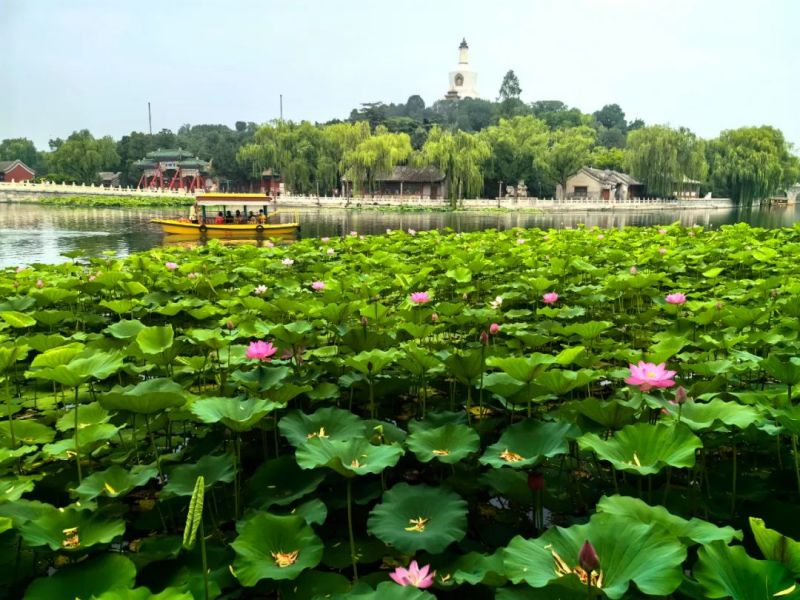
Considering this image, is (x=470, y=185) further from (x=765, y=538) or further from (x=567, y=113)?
(x=567, y=113)

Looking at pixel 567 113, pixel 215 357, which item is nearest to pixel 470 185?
pixel 215 357

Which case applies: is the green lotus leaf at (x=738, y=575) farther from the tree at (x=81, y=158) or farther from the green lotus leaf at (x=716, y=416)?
the tree at (x=81, y=158)

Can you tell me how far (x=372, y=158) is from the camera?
101 feet

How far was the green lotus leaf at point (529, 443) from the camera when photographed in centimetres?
143

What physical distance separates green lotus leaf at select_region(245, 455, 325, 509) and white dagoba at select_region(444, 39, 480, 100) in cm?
8816

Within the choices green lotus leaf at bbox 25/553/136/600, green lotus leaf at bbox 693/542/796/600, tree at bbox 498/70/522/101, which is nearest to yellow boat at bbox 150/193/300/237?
green lotus leaf at bbox 25/553/136/600

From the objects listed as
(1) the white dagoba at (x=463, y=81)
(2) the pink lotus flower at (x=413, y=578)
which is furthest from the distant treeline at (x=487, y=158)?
(1) the white dagoba at (x=463, y=81)

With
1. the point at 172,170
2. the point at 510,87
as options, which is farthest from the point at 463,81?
the point at 172,170

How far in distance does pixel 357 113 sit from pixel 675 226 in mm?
57170

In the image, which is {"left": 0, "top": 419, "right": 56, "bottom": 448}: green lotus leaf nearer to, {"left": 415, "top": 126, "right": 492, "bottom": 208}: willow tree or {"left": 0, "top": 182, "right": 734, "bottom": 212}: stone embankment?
{"left": 0, "top": 182, "right": 734, "bottom": 212}: stone embankment

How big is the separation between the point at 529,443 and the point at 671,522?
0.44 metres

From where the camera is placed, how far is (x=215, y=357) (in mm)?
2492

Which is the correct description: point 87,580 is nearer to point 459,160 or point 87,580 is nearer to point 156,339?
point 156,339

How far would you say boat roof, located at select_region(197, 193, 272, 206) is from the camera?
53.1 feet
